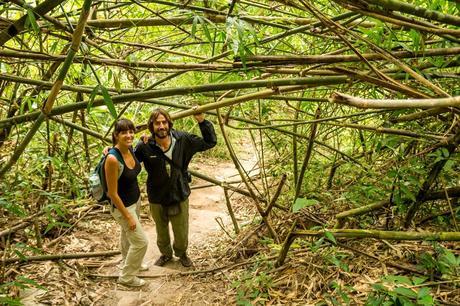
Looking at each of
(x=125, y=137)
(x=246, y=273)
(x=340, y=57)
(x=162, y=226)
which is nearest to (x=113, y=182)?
(x=125, y=137)

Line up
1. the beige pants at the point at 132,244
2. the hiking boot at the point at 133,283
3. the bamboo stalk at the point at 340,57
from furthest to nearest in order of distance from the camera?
1. the hiking boot at the point at 133,283
2. the beige pants at the point at 132,244
3. the bamboo stalk at the point at 340,57

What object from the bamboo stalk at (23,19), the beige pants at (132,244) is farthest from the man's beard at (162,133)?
the bamboo stalk at (23,19)

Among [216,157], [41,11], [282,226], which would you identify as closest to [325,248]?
[282,226]

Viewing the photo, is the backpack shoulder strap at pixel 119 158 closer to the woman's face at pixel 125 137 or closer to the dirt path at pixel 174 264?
the woman's face at pixel 125 137

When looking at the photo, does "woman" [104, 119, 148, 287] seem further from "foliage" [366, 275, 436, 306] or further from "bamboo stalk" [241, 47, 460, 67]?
"foliage" [366, 275, 436, 306]

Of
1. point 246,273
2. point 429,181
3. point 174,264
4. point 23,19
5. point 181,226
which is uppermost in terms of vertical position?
point 23,19

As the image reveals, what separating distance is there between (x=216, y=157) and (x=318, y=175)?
4.92 m

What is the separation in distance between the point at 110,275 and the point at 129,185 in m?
0.97

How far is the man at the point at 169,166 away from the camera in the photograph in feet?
11.5

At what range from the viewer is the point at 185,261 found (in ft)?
13.3

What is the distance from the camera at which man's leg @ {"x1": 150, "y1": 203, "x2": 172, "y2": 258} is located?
3871 millimetres

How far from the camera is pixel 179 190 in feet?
12.3

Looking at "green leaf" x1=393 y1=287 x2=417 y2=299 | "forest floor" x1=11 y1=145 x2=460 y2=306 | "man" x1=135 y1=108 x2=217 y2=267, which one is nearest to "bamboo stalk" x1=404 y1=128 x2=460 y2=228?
"forest floor" x1=11 y1=145 x2=460 y2=306

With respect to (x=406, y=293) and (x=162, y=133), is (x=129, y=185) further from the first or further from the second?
(x=406, y=293)
